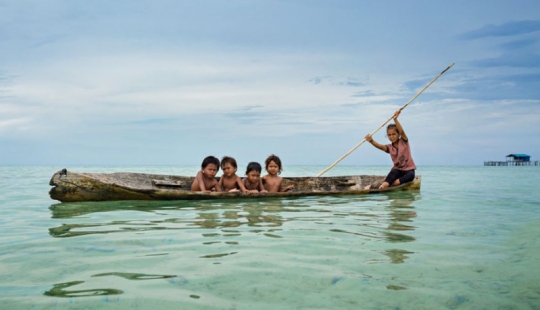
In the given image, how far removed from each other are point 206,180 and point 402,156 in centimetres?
412

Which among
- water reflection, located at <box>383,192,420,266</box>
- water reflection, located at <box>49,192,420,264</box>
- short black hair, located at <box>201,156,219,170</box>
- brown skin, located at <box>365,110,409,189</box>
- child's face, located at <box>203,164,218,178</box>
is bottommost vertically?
water reflection, located at <box>383,192,420,266</box>

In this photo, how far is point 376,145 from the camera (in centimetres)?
906

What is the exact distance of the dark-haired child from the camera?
791 centimetres

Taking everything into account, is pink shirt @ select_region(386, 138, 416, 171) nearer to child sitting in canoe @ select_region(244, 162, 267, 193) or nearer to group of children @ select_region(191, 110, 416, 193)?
group of children @ select_region(191, 110, 416, 193)

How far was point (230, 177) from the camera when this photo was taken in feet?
26.0

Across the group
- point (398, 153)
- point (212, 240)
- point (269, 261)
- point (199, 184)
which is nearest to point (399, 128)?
point (398, 153)

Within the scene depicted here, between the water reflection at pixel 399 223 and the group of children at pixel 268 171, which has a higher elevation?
the group of children at pixel 268 171

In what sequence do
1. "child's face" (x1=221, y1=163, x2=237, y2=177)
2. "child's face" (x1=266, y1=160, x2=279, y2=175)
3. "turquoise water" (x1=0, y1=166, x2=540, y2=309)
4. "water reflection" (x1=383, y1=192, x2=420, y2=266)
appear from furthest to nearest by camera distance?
"child's face" (x1=266, y1=160, x2=279, y2=175) < "child's face" (x1=221, y1=163, x2=237, y2=177) < "water reflection" (x1=383, y1=192, x2=420, y2=266) < "turquoise water" (x1=0, y1=166, x2=540, y2=309)

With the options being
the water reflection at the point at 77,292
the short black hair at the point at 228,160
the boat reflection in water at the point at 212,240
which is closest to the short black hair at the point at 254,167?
the short black hair at the point at 228,160

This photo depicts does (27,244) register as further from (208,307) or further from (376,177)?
(376,177)

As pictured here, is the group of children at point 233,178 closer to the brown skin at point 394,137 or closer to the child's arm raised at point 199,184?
the child's arm raised at point 199,184

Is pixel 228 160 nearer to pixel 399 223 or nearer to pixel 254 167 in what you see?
pixel 254 167

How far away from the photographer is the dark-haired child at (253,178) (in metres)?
7.91

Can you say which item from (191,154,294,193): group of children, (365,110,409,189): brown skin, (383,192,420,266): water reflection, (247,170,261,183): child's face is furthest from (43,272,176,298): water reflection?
(365,110,409,189): brown skin
